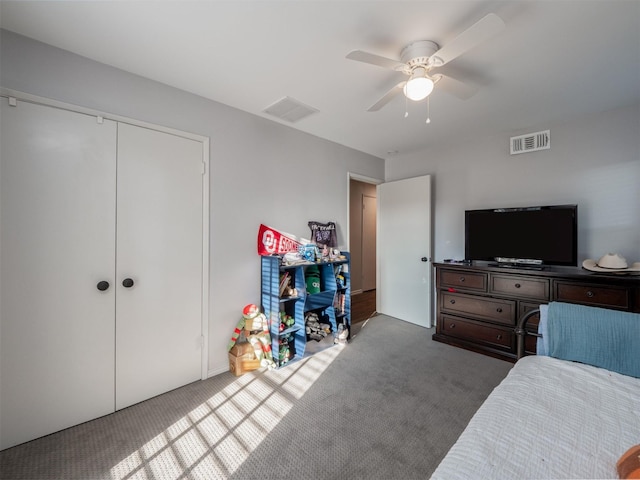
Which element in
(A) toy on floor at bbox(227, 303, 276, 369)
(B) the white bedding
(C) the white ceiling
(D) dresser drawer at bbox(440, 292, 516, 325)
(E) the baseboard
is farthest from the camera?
(D) dresser drawer at bbox(440, 292, 516, 325)

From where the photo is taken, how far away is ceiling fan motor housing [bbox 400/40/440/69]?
1651 mm

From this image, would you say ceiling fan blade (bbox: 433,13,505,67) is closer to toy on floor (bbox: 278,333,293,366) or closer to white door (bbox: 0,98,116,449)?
white door (bbox: 0,98,116,449)

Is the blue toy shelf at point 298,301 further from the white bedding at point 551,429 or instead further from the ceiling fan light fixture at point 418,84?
the white bedding at point 551,429

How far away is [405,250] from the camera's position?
12.8 ft

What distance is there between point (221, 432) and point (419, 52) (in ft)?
8.84

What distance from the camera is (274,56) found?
72.5 inches

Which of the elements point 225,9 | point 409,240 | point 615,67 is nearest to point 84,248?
point 225,9

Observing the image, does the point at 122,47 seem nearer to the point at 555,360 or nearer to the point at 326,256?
the point at 326,256

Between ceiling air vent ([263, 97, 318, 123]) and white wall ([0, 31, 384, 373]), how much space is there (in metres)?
0.18

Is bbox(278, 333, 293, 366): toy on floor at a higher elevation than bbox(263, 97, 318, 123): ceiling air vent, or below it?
below

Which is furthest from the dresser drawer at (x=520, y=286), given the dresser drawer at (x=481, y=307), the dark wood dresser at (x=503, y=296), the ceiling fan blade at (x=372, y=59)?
the ceiling fan blade at (x=372, y=59)

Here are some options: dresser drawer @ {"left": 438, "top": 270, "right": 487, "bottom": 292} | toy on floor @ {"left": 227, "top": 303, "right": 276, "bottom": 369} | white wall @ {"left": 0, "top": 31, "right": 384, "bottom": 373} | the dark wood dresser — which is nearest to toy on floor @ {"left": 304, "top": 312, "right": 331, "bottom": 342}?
toy on floor @ {"left": 227, "top": 303, "right": 276, "bottom": 369}

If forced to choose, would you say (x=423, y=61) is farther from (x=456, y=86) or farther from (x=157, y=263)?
(x=157, y=263)

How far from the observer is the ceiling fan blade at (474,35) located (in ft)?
4.03
